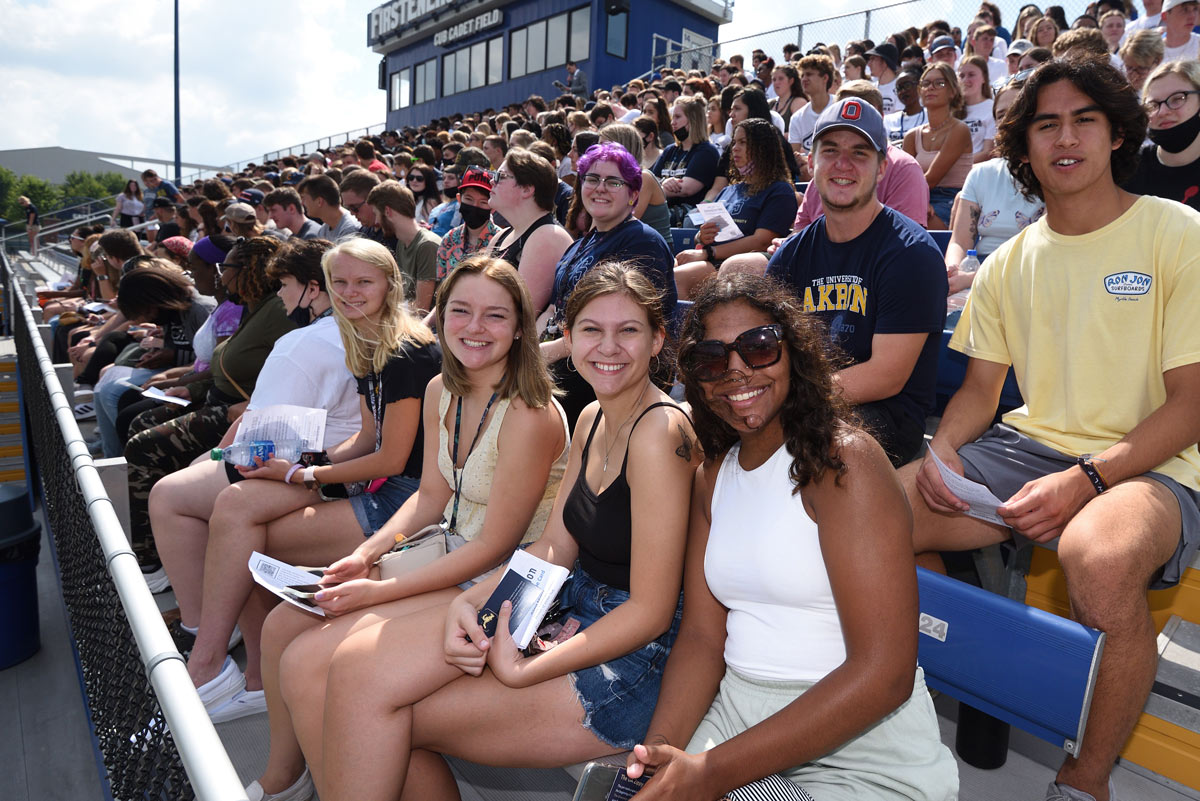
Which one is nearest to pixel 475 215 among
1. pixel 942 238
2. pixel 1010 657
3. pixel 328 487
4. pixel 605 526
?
pixel 328 487

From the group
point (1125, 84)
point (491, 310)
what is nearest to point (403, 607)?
point (491, 310)

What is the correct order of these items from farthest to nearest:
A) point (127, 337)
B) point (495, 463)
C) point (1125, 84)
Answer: point (127, 337) < point (495, 463) < point (1125, 84)

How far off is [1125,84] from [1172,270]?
56cm

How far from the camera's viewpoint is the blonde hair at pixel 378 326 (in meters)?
3.14

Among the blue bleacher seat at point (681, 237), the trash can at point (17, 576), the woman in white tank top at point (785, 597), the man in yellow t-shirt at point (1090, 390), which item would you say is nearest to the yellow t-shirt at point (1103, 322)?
the man in yellow t-shirt at point (1090, 390)

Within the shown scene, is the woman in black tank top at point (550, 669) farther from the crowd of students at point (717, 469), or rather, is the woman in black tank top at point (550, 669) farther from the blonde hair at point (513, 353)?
the blonde hair at point (513, 353)

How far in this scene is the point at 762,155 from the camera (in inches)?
180

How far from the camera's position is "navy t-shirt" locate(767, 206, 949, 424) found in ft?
8.40

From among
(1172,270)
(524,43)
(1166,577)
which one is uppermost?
(524,43)

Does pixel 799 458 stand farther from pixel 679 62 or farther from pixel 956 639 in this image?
pixel 679 62

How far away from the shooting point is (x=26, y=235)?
743 inches

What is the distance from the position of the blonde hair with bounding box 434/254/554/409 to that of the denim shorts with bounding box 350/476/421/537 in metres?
0.57

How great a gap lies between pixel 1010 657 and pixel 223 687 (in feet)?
8.52

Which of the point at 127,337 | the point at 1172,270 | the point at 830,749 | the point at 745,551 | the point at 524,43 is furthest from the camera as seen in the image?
the point at 524,43
